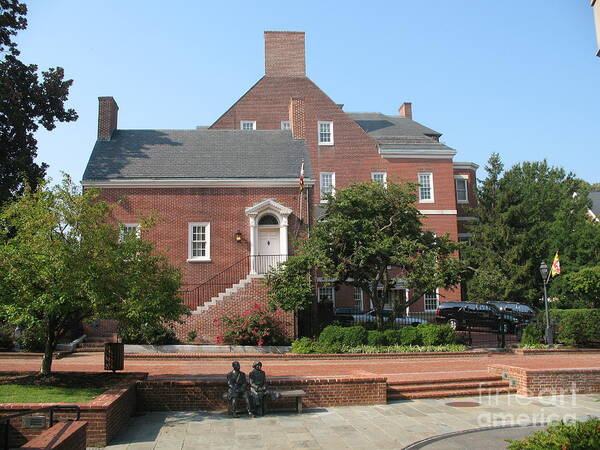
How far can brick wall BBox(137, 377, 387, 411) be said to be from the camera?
1198cm

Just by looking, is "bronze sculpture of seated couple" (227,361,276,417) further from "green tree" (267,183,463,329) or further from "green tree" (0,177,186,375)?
"green tree" (267,183,463,329)

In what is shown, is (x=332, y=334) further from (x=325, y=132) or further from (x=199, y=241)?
(x=325, y=132)

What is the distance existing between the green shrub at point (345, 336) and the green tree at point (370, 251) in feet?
4.88

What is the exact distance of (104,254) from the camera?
37.4ft

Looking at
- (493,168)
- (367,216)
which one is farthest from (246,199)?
(493,168)

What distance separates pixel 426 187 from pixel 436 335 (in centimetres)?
1847

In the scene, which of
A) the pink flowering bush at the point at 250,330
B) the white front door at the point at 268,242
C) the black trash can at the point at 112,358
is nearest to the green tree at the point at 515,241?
the white front door at the point at 268,242

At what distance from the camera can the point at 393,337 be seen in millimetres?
21297

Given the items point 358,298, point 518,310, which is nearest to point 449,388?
point 518,310

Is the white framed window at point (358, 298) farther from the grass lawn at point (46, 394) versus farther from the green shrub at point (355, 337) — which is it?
the grass lawn at point (46, 394)

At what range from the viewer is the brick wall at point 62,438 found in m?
6.70

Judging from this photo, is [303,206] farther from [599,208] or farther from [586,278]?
[599,208]

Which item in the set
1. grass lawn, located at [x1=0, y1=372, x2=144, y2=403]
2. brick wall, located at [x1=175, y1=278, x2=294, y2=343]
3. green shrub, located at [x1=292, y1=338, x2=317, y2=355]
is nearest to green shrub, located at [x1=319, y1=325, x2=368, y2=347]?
green shrub, located at [x1=292, y1=338, x2=317, y2=355]

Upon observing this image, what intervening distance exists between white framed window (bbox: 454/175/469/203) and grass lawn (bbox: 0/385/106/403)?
35.9 m
